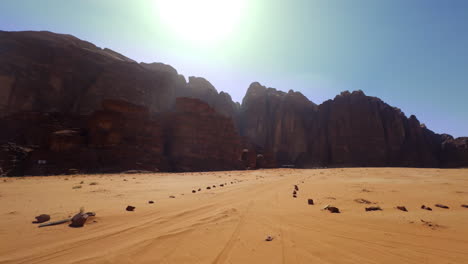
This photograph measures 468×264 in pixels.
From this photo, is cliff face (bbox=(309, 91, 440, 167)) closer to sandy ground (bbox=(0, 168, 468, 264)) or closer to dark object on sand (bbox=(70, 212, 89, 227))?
sandy ground (bbox=(0, 168, 468, 264))

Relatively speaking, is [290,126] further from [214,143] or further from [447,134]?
[447,134]

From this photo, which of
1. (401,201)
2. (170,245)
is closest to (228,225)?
(170,245)

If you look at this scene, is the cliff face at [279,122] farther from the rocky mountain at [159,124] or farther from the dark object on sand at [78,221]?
the dark object on sand at [78,221]

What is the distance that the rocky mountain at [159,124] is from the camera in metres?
31.1

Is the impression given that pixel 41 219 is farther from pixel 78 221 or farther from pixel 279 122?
pixel 279 122

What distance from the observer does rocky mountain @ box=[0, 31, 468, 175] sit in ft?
102

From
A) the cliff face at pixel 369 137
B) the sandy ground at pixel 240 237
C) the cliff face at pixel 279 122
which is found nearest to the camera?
the sandy ground at pixel 240 237

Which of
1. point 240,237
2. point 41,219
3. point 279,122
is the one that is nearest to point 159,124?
point 41,219

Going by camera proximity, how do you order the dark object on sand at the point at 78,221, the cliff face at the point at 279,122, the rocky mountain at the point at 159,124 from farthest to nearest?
the cliff face at the point at 279,122 < the rocky mountain at the point at 159,124 < the dark object on sand at the point at 78,221

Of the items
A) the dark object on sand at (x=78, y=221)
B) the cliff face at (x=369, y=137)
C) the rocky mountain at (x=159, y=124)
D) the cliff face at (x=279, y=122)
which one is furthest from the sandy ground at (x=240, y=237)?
the cliff face at (x=369, y=137)

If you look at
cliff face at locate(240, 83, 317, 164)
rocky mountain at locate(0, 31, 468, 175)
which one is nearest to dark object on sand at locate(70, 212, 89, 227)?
rocky mountain at locate(0, 31, 468, 175)

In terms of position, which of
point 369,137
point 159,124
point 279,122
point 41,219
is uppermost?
point 279,122

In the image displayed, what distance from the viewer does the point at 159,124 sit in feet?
133

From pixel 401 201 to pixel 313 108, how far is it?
3596 inches
